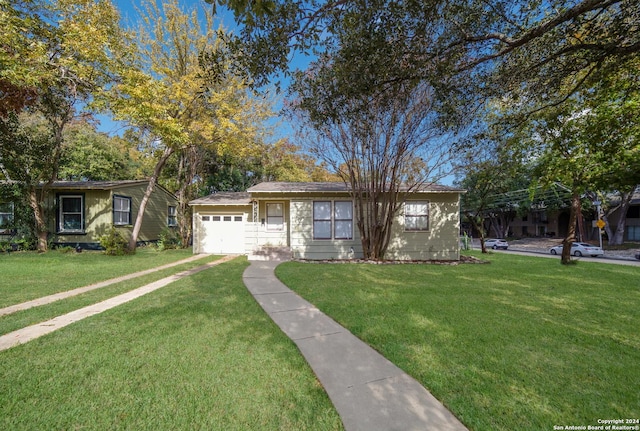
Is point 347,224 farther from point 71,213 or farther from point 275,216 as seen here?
point 71,213

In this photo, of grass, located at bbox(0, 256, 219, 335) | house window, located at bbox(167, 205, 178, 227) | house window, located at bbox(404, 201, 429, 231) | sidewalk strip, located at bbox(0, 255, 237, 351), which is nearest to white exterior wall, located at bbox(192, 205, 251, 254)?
house window, located at bbox(167, 205, 178, 227)

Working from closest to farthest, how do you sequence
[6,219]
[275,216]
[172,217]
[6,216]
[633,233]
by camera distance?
[275,216] < [6,219] < [6,216] < [172,217] < [633,233]

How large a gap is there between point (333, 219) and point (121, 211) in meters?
11.3

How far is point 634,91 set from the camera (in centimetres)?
529

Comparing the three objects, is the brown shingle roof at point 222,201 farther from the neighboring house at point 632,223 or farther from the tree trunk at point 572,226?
the neighboring house at point 632,223

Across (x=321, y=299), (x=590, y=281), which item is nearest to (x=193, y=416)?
(x=321, y=299)

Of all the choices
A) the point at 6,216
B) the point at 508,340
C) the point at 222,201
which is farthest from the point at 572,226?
the point at 6,216

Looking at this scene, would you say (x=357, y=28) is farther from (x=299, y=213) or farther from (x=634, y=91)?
(x=299, y=213)

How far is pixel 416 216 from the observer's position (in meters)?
12.2

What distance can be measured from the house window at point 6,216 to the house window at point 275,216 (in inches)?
479

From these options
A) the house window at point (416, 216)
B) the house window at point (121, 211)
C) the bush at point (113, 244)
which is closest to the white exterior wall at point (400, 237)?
the house window at point (416, 216)

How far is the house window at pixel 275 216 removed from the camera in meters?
13.0

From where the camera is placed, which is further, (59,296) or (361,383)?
(59,296)

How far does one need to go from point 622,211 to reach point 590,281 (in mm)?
25828
